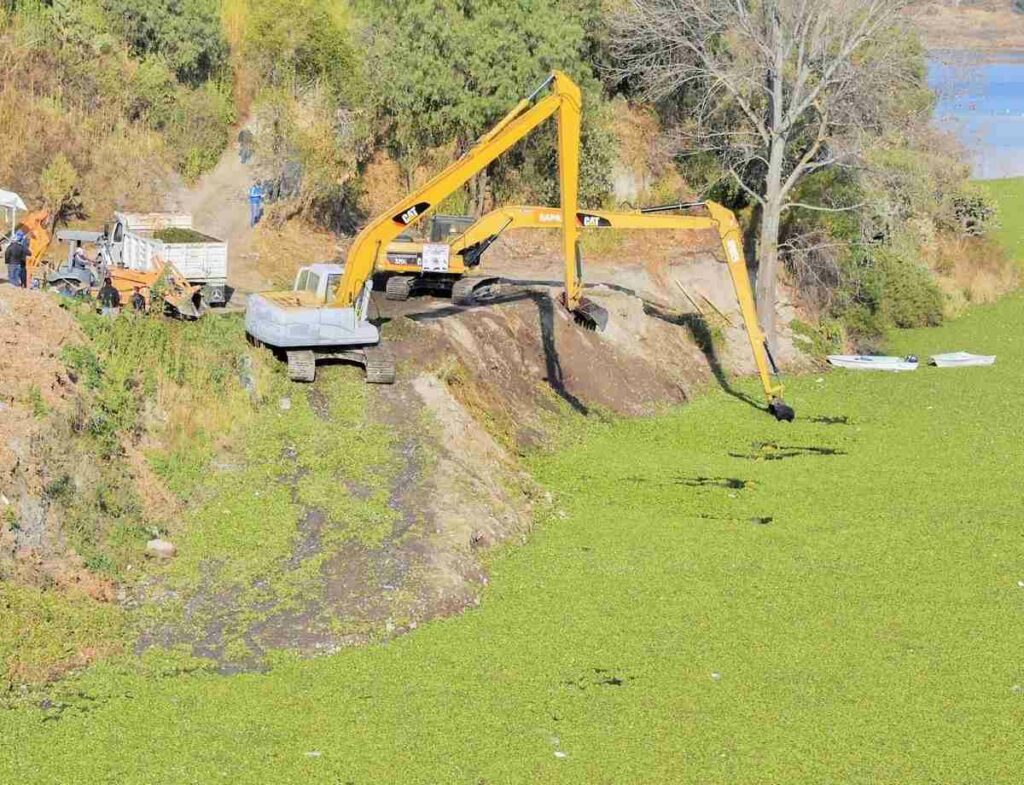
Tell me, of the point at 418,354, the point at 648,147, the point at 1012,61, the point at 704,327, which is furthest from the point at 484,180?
the point at 1012,61

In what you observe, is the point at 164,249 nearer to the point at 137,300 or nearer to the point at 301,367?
the point at 137,300

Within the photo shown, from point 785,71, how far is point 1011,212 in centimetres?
2724

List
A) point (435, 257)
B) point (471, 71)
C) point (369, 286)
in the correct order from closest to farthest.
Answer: point (369, 286)
point (435, 257)
point (471, 71)

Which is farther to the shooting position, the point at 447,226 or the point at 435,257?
the point at 447,226

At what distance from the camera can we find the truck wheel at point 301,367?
28.7 m

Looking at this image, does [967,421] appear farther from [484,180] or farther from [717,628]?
[484,180]

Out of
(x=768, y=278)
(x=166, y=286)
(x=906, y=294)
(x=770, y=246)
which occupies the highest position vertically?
(x=770, y=246)

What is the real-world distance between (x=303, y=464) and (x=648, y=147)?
27489mm

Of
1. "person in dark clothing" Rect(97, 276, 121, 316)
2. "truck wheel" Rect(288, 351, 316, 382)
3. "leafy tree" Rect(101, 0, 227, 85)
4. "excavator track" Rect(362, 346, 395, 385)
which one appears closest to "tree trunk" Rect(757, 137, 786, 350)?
"excavator track" Rect(362, 346, 395, 385)

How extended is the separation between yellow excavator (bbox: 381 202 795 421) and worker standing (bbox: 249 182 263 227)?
8673mm

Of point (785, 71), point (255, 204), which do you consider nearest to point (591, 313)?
point (255, 204)

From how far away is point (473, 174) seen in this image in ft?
97.0

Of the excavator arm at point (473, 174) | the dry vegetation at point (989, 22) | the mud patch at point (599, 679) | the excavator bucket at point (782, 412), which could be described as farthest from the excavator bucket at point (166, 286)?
the dry vegetation at point (989, 22)

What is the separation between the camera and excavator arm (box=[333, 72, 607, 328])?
1149 inches
